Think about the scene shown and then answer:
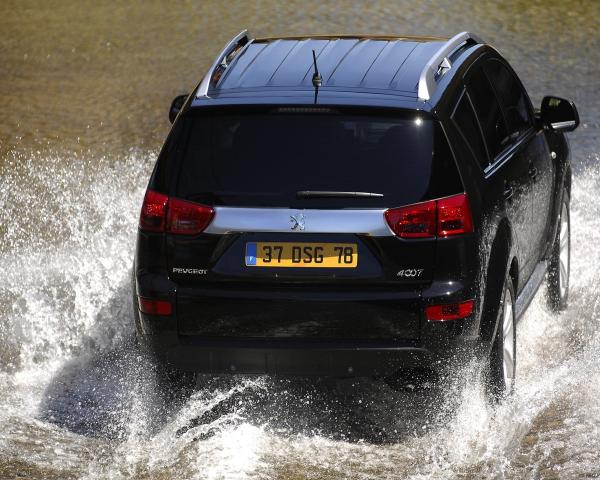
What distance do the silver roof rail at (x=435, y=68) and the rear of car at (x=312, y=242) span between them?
0.19 metres

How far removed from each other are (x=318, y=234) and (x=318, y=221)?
0.19ft

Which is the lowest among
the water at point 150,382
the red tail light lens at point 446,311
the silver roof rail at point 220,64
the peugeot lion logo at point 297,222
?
the water at point 150,382

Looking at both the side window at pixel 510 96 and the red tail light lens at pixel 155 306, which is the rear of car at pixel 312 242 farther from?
the side window at pixel 510 96

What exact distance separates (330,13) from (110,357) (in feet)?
43.3

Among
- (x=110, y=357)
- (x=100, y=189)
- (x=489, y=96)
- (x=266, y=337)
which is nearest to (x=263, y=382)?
(x=266, y=337)

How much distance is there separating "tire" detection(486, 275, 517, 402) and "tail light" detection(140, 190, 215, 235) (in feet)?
4.88

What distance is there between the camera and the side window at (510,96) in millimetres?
7152

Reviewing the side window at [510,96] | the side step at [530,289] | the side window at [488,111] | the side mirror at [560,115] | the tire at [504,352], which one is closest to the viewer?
the tire at [504,352]

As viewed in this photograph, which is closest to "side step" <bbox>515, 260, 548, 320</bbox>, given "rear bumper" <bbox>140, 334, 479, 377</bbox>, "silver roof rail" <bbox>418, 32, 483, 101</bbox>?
"rear bumper" <bbox>140, 334, 479, 377</bbox>

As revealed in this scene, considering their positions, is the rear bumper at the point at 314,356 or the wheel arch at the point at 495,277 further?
the wheel arch at the point at 495,277

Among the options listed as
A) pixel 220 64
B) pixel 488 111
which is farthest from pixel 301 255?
pixel 488 111

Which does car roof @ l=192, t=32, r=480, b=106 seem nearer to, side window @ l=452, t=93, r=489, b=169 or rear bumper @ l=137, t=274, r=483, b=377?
side window @ l=452, t=93, r=489, b=169

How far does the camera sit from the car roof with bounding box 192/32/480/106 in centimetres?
586

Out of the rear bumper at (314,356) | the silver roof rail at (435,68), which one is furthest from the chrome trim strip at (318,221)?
the silver roof rail at (435,68)
